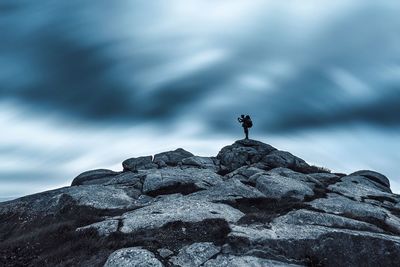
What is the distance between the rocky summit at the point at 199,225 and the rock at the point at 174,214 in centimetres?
8

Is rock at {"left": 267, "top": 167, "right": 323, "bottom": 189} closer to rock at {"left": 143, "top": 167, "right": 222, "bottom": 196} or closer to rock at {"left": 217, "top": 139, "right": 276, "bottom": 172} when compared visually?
rock at {"left": 143, "top": 167, "right": 222, "bottom": 196}

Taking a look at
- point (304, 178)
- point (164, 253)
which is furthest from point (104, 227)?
point (304, 178)

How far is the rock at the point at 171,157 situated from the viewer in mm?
59688

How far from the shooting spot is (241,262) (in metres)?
19.5

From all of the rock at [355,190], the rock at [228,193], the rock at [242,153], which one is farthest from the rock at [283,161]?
the rock at [228,193]

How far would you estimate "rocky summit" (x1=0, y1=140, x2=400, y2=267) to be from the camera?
2109 cm

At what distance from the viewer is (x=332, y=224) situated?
87.1ft

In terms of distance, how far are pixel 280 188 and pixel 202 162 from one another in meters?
22.7

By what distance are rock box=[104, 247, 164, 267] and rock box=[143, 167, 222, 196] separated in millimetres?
16396

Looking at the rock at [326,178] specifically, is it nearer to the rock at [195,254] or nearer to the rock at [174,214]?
the rock at [174,214]

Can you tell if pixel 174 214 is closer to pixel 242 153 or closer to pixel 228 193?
pixel 228 193

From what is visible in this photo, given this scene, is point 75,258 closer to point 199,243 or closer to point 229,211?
point 199,243

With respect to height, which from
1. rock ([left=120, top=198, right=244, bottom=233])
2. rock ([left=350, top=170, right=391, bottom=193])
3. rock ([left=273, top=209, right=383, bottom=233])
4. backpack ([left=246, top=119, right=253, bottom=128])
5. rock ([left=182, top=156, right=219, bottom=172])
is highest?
backpack ([left=246, top=119, right=253, bottom=128])

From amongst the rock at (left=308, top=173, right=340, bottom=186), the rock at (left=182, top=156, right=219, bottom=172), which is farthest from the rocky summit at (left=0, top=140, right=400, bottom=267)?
the rock at (left=182, top=156, right=219, bottom=172)
